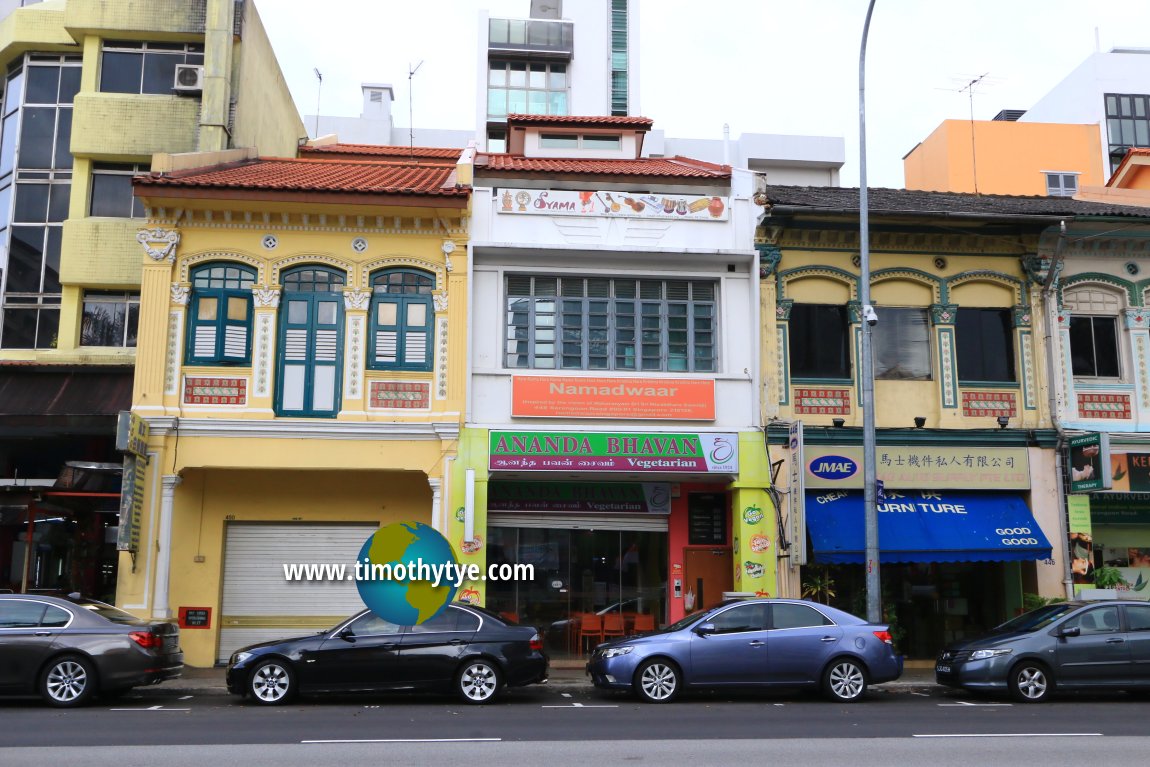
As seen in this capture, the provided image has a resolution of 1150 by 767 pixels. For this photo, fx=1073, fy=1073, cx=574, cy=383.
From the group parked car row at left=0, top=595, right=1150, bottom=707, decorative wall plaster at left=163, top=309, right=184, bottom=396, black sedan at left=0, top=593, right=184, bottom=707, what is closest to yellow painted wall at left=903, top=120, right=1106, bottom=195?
parked car row at left=0, top=595, right=1150, bottom=707

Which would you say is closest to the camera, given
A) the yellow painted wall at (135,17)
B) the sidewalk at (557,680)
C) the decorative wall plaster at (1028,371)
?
the sidewalk at (557,680)

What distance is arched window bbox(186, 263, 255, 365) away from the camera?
18000 millimetres

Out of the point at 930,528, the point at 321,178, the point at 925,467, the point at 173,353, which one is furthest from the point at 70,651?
the point at 925,467

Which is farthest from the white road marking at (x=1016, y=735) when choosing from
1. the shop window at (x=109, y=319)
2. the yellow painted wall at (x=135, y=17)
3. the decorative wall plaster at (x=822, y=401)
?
the yellow painted wall at (x=135, y=17)

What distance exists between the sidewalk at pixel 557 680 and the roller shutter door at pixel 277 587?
0.99 m

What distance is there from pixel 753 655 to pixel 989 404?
26.9 ft

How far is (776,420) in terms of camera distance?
1859 cm

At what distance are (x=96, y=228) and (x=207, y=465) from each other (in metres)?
5.91

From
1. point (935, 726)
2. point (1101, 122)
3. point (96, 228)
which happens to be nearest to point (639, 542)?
point (935, 726)

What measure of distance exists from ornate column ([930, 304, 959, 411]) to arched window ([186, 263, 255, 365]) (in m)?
12.1

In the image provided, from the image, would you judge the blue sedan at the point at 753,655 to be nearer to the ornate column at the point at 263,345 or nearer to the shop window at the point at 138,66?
the ornate column at the point at 263,345

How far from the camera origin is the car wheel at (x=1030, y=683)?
14023mm

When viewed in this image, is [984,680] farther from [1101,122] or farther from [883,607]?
[1101,122]

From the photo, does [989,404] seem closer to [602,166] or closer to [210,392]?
[602,166]
